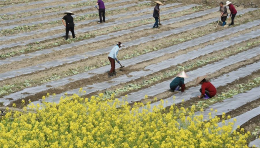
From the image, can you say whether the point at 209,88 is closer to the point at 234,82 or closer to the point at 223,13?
the point at 234,82

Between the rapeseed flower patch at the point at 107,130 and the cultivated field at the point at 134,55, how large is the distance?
35.4 inches

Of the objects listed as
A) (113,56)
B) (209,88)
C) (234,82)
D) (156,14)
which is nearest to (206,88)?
(209,88)

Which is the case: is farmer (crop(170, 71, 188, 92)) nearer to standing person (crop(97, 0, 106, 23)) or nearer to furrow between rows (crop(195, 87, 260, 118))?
furrow between rows (crop(195, 87, 260, 118))

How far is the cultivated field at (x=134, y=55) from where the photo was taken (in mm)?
17125

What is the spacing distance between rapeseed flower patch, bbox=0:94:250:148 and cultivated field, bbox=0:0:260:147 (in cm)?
90

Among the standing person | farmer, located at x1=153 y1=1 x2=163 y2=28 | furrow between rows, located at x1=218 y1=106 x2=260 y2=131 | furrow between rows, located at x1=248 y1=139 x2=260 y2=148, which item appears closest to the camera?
furrow between rows, located at x1=248 y1=139 x2=260 y2=148

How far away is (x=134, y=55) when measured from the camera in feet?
76.5

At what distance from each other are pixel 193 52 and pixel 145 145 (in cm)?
1312

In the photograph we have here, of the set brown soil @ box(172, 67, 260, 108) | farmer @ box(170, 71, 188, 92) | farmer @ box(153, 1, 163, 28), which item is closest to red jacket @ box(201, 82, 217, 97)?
brown soil @ box(172, 67, 260, 108)

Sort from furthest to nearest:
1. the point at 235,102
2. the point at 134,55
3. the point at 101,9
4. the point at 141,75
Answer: the point at 101,9 → the point at 134,55 → the point at 141,75 → the point at 235,102

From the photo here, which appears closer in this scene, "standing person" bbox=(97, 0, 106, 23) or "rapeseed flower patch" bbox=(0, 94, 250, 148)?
"rapeseed flower patch" bbox=(0, 94, 250, 148)

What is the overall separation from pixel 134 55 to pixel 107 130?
34.7 feet

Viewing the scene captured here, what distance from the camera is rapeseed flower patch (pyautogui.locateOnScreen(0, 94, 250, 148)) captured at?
39.7ft

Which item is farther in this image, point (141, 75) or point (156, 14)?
point (156, 14)
